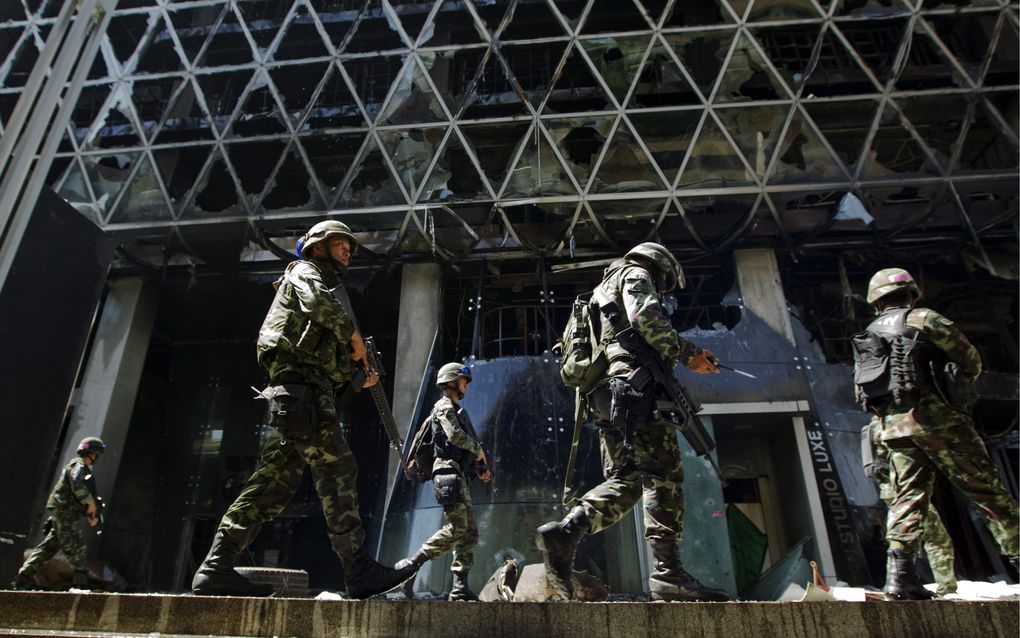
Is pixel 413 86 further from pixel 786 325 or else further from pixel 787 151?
pixel 786 325

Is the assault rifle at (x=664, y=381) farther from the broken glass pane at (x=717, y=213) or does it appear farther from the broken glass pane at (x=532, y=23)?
the broken glass pane at (x=532, y=23)

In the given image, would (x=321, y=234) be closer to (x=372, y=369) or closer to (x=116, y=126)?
(x=372, y=369)

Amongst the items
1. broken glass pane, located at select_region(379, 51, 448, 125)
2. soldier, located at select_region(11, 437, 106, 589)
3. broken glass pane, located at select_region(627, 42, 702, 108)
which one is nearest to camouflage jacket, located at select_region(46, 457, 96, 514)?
soldier, located at select_region(11, 437, 106, 589)

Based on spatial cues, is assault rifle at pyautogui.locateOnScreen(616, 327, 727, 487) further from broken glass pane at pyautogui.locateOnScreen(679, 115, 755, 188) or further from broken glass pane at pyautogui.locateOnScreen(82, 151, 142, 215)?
broken glass pane at pyautogui.locateOnScreen(82, 151, 142, 215)

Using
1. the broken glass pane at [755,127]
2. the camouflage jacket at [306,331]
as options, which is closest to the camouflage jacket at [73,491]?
the camouflage jacket at [306,331]

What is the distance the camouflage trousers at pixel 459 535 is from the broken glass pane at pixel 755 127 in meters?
8.28

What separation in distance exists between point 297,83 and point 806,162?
988 centimetres

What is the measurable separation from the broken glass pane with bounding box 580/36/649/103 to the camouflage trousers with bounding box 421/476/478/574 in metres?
8.40

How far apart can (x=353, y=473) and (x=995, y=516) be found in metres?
3.68

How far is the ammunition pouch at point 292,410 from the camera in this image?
317cm

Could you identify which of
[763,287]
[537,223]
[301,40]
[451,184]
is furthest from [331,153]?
[763,287]

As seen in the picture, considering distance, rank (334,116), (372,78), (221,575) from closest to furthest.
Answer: (221,575), (334,116), (372,78)

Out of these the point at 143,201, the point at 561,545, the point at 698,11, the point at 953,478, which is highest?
the point at 698,11

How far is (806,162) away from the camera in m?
10.9
